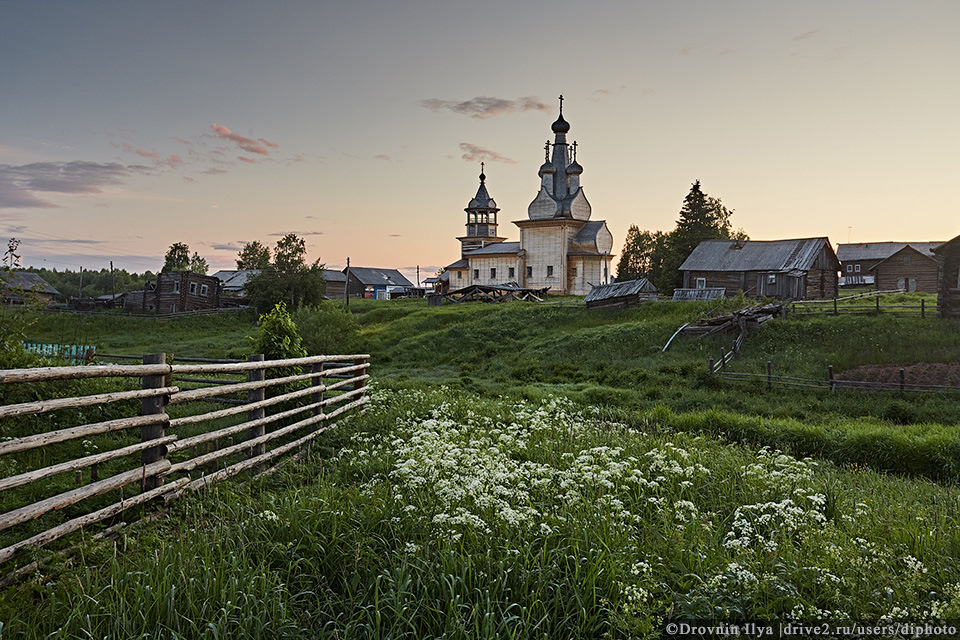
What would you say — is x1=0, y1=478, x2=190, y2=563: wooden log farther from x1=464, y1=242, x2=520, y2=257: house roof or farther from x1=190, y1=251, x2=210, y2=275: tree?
x1=190, y1=251, x2=210, y2=275: tree

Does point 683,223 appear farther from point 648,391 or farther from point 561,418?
point 561,418

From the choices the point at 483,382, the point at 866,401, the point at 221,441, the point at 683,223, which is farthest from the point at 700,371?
the point at 683,223

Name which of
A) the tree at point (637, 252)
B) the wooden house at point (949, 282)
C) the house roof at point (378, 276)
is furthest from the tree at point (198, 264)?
the wooden house at point (949, 282)

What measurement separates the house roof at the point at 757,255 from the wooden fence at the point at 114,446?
1535 inches

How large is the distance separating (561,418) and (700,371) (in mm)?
12531

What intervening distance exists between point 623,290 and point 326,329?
20662mm

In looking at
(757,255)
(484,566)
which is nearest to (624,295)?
(757,255)

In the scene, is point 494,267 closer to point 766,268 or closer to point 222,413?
point 766,268

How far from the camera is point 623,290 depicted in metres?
39.2

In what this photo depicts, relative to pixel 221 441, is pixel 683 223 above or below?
above

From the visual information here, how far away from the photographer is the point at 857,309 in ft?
93.5

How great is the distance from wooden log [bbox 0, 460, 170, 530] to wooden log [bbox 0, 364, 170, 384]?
0.94 m

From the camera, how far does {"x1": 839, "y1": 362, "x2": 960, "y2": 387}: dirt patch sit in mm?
19156

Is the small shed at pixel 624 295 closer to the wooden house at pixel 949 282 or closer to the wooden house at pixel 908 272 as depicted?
the wooden house at pixel 949 282
